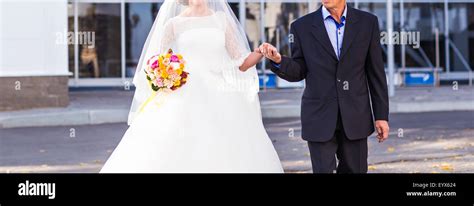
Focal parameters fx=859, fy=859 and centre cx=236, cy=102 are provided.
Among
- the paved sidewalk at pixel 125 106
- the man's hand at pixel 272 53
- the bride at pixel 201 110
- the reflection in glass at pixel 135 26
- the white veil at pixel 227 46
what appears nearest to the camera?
the man's hand at pixel 272 53

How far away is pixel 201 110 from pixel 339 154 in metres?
1.29

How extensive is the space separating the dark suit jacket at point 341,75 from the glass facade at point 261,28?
15.9m

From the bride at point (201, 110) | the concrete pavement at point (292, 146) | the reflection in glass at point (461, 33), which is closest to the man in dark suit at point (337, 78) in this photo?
the bride at point (201, 110)

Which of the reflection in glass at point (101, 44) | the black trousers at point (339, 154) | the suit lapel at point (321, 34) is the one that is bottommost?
the black trousers at point (339, 154)

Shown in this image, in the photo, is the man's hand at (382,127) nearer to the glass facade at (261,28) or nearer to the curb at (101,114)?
the curb at (101,114)

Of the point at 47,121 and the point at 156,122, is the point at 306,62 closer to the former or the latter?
the point at 156,122

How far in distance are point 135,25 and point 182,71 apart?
15.3 meters

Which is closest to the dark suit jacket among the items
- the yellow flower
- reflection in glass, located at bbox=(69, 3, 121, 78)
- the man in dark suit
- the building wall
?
the man in dark suit

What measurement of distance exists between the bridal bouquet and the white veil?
0.21m

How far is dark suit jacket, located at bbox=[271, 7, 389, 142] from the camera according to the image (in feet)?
14.4

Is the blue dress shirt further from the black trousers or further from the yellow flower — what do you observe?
the yellow flower

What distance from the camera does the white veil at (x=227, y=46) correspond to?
228 inches

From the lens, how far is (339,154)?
4.54m

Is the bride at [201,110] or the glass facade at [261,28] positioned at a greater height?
the glass facade at [261,28]
